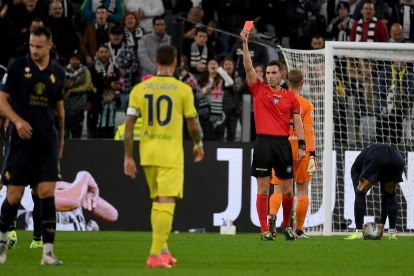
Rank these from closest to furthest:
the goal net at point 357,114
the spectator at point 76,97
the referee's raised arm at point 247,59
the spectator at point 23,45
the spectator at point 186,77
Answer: the referee's raised arm at point 247,59 < the goal net at point 357,114 < the spectator at point 76,97 < the spectator at point 186,77 < the spectator at point 23,45

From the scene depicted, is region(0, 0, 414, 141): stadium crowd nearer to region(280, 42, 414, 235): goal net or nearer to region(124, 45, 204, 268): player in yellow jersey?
region(280, 42, 414, 235): goal net

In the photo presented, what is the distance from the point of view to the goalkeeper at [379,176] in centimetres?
1623

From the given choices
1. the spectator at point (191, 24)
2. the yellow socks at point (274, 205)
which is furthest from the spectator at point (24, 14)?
the yellow socks at point (274, 205)

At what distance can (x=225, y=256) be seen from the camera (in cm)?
1263

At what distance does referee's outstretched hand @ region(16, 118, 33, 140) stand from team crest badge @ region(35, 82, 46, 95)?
37 centimetres

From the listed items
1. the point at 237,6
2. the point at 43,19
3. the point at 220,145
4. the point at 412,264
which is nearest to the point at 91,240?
the point at 220,145

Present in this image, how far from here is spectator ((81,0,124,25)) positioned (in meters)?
22.1

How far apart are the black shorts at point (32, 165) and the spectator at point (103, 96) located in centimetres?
870

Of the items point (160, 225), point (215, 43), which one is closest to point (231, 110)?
point (215, 43)

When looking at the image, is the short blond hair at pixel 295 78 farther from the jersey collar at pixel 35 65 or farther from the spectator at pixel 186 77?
the jersey collar at pixel 35 65

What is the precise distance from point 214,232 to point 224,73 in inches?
122

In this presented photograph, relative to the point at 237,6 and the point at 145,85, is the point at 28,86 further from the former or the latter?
the point at 237,6

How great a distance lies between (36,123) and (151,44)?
1014 centimetres

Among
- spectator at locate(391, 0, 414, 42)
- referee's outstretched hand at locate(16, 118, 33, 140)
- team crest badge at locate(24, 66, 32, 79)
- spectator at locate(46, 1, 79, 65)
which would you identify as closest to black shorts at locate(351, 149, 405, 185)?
team crest badge at locate(24, 66, 32, 79)
